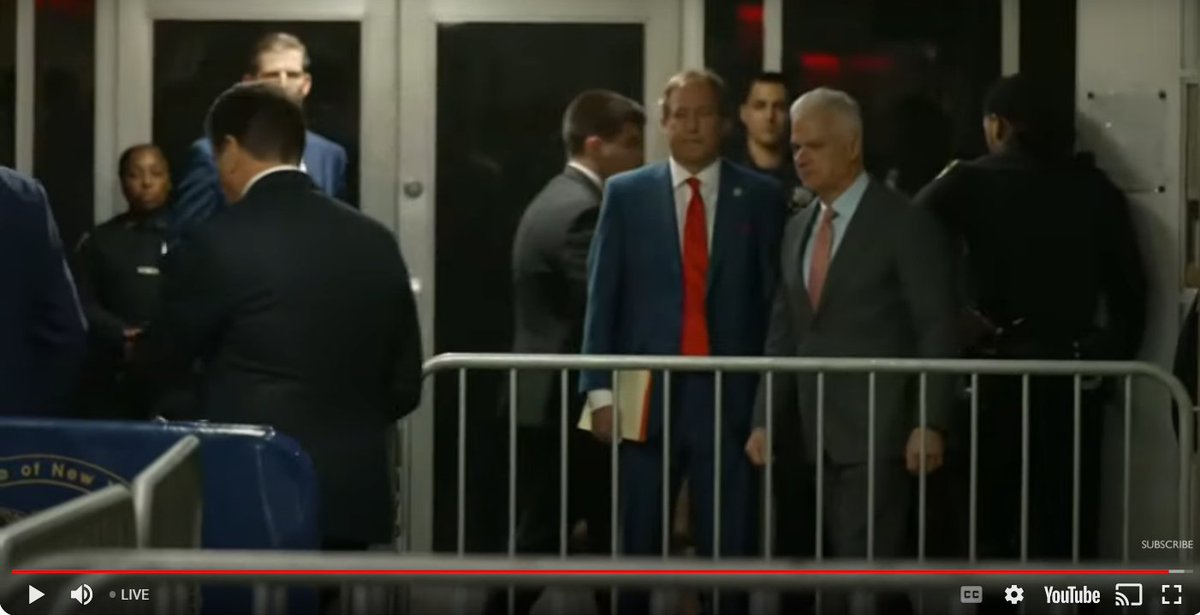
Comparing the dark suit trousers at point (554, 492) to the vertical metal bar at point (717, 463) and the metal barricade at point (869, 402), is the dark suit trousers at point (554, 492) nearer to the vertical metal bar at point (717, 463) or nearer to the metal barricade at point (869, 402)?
the metal barricade at point (869, 402)

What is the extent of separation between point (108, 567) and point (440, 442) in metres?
1.57

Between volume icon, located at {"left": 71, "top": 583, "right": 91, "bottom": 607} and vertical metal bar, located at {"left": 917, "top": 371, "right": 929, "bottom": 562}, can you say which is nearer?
volume icon, located at {"left": 71, "top": 583, "right": 91, "bottom": 607}

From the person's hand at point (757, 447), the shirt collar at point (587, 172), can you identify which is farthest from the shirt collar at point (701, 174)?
the person's hand at point (757, 447)

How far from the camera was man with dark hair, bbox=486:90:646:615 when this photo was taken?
3.84 meters

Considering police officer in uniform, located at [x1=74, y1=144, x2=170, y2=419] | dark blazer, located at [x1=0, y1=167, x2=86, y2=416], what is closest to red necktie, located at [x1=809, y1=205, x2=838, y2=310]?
police officer in uniform, located at [x1=74, y1=144, x2=170, y2=419]

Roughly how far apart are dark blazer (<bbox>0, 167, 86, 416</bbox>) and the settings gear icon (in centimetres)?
190

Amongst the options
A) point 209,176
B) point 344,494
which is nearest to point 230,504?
point 344,494

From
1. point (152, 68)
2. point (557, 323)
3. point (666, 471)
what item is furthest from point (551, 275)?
point (152, 68)

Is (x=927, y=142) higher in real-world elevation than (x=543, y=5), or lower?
lower

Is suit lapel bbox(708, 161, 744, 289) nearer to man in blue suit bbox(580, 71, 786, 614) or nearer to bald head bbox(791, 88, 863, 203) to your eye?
man in blue suit bbox(580, 71, 786, 614)

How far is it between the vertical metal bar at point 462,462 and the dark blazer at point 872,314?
54 centimetres

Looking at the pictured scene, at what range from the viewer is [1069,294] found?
3.85 meters

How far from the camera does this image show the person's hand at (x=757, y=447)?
397 centimetres

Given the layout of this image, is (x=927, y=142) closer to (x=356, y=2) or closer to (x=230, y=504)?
(x=356, y=2)
